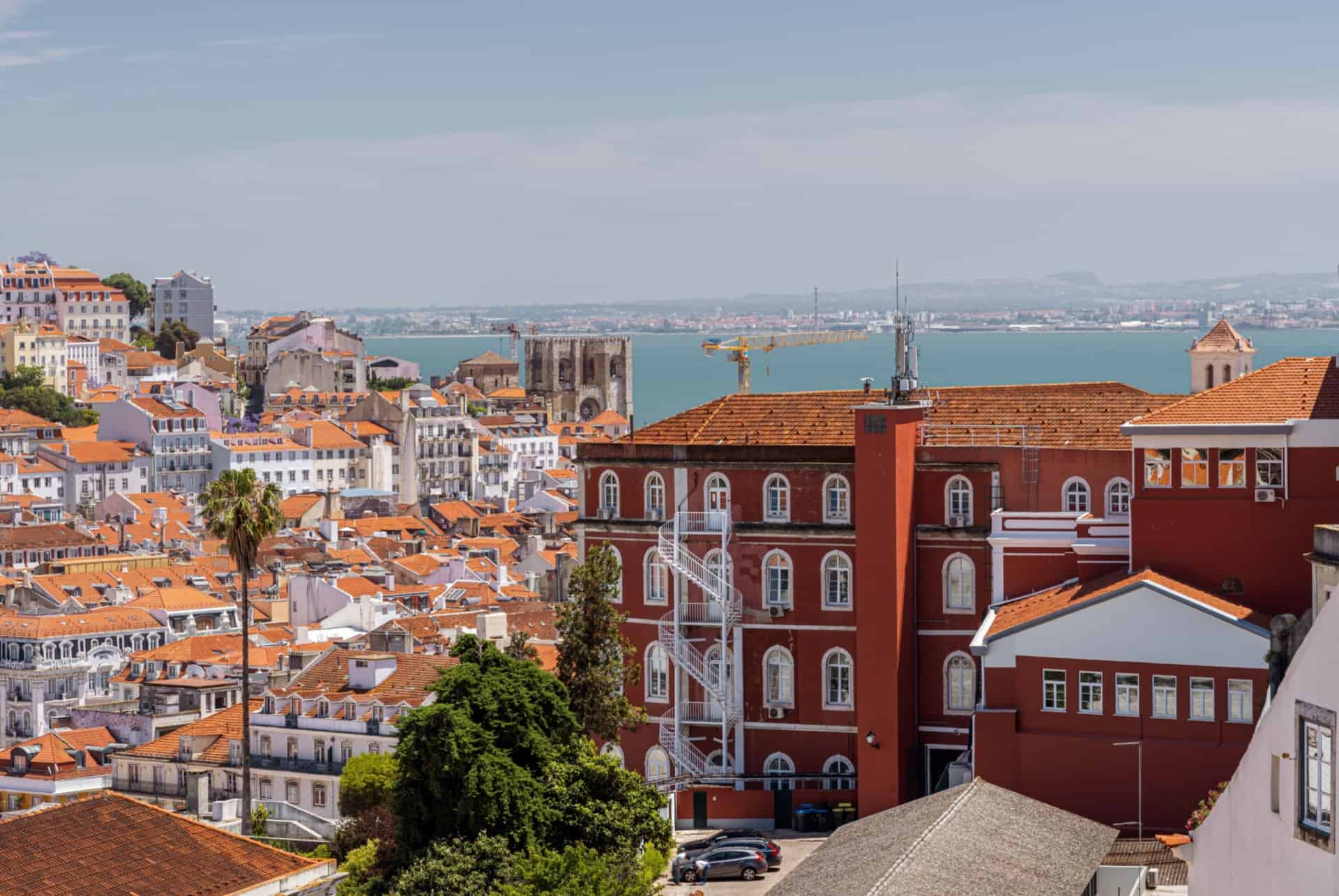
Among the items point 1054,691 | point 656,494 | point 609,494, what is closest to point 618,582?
point 609,494

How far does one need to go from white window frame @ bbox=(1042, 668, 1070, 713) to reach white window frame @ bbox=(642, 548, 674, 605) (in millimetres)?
9449

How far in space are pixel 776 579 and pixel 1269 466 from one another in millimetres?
9941

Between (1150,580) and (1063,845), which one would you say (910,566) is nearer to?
(1150,580)

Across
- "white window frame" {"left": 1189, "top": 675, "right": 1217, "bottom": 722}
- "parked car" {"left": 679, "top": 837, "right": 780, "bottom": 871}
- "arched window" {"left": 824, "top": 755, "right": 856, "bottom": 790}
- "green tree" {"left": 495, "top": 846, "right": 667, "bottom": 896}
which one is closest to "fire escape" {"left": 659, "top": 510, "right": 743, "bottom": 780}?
"arched window" {"left": 824, "top": 755, "right": 856, "bottom": 790}

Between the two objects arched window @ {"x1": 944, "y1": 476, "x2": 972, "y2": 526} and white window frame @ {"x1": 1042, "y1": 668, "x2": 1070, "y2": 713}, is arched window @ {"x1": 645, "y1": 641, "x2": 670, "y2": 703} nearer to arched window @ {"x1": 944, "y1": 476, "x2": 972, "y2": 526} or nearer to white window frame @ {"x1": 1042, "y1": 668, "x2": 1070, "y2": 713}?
arched window @ {"x1": 944, "y1": 476, "x2": 972, "y2": 526}

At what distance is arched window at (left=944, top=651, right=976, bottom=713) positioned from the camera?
41469mm

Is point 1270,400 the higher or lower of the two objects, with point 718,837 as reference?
higher

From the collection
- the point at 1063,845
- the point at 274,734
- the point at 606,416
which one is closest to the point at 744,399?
the point at 1063,845

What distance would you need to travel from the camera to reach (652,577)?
145 ft

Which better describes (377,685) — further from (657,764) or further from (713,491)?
(713,491)

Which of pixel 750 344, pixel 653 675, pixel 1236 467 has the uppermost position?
pixel 750 344

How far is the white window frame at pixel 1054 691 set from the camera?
1427 inches

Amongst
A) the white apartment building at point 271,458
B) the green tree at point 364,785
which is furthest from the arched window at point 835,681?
the white apartment building at point 271,458

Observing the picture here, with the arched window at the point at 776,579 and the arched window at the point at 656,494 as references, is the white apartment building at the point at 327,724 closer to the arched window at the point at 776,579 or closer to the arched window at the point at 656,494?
the arched window at the point at 656,494
